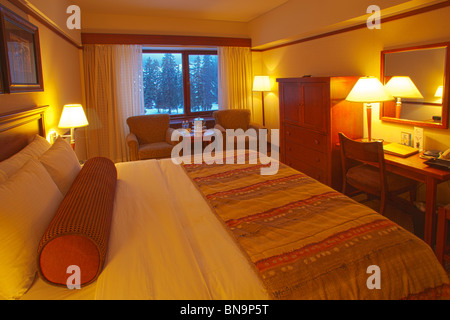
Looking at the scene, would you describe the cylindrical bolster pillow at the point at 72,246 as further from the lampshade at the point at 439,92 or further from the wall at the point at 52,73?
the lampshade at the point at 439,92

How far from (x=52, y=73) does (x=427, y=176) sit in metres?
3.65

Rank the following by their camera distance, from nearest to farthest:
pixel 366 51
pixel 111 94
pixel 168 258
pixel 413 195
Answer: pixel 168 258
pixel 413 195
pixel 366 51
pixel 111 94

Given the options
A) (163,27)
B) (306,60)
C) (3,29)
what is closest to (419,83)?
(306,60)

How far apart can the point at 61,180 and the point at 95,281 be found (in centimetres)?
85

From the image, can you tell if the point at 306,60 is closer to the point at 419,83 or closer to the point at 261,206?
the point at 419,83

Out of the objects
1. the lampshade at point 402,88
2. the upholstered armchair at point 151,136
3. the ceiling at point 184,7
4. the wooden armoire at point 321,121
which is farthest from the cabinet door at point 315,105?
the upholstered armchair at point 151,136

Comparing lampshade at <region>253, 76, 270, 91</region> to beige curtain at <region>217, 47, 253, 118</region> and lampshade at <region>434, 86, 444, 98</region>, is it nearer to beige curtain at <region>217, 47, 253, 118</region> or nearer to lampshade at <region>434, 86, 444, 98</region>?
beige curtain at <region>217, 47, 253, 118</region>

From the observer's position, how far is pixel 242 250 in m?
1.40

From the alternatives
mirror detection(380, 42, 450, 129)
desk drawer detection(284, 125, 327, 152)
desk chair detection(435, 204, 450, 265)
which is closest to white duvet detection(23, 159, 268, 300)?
desk chair detection(435, 204, 450, 265)

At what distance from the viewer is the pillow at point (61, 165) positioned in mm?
1840

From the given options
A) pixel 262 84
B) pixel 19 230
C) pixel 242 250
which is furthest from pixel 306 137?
pixel 19 230

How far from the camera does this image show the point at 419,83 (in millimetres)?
2998

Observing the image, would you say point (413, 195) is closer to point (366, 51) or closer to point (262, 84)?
point (366, 51)

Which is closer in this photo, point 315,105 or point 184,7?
point 315,105
